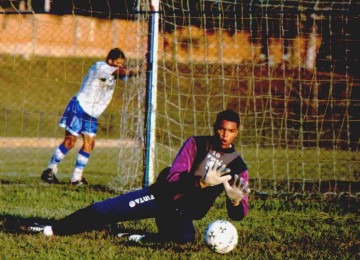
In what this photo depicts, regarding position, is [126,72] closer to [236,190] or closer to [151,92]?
[151,92]

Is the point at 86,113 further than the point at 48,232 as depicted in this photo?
Yes

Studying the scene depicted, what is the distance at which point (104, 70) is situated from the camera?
28.4 feet

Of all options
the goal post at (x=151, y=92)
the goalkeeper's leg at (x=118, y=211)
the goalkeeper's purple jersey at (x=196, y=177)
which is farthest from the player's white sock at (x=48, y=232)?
the goal post at (x=151, y=92)

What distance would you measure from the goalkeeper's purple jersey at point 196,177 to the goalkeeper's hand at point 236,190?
17cm

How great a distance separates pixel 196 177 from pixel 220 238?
0.52 metres

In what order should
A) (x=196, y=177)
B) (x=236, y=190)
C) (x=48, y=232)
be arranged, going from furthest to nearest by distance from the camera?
(x=48, y=232), (x=196, y=177), (x=236, y=190)

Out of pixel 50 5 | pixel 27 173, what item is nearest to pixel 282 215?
pixel 27 173

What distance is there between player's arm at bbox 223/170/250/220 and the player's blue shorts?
14.3 feet

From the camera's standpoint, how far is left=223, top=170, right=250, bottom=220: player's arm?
4.48 m

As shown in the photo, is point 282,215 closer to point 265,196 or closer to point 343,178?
point 265,196

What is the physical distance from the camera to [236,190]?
448 cm

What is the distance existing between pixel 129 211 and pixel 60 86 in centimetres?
2075

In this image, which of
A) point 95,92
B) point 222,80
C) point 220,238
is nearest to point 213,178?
point 220,238

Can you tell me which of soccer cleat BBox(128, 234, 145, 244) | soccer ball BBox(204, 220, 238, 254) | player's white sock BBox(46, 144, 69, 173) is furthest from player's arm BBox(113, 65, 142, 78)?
soccer ball BBox(204, 220, 238, 254)
